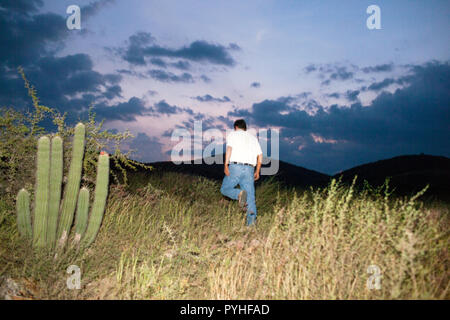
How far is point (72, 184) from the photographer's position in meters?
3.58

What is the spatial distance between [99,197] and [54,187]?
1.66 ft

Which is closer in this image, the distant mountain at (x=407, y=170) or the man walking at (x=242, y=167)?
the man walking at (x=242, y=167)

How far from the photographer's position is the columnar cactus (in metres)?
3.42

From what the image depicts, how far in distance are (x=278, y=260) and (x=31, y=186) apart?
351cm

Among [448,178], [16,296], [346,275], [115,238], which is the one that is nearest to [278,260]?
[346,275]

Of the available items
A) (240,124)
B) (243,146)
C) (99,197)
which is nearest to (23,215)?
(99,197)

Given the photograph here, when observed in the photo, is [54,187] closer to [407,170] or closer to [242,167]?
[242,167]

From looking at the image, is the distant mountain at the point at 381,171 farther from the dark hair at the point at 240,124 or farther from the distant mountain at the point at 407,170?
the dark hair at the point at 240,124

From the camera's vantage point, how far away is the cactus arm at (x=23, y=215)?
3447mm

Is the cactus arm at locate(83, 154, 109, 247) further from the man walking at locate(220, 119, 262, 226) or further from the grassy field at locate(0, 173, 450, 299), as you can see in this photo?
the man walking at locate(220, 119, 262, 226)

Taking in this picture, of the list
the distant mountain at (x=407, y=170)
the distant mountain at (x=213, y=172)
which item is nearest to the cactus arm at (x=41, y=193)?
the distant mountain at (x=213, y=172)

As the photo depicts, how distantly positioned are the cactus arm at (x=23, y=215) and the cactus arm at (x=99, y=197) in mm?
634

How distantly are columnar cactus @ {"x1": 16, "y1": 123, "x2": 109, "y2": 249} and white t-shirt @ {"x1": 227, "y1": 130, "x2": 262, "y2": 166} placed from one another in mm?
2582
